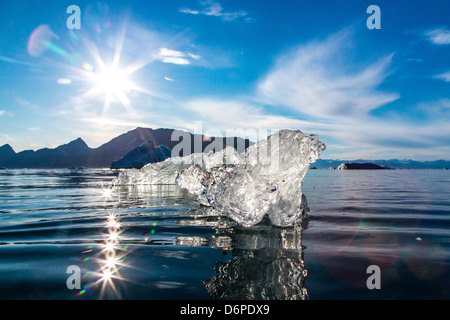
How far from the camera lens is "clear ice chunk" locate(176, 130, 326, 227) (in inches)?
197

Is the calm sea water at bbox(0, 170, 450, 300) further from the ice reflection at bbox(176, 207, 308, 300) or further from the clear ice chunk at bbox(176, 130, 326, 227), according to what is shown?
the clear ice chunk at bbox(176, 130, 326, 227)

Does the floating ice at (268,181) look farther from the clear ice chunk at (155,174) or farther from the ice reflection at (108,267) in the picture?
the clear ice chunk at (155,174)

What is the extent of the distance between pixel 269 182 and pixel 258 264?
2.26 metres

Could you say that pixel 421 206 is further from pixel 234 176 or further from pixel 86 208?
pixel 86 208

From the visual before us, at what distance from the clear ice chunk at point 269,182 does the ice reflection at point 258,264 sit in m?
0.36

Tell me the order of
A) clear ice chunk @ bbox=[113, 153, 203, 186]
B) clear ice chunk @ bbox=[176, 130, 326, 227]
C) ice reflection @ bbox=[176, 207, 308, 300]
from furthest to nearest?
clear ice chunk @ bbox=[113, 153, 203, 186]
clear ice chunk @ bbox=[176, 130, 326, 227]
ice reflection @ bbox=[176, 207, 308, 300]

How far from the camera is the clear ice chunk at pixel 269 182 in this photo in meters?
5.00

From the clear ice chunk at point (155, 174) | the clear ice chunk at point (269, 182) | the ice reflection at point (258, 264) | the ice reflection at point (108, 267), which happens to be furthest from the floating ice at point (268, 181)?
the clear ice chunk at point (155, 174)

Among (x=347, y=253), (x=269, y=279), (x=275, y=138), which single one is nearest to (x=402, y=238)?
(x=347, y=253)

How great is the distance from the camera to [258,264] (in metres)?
3.11

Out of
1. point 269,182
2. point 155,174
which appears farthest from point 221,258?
point 155,174

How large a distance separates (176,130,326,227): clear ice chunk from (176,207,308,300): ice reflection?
0.36m

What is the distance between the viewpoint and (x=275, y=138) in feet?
21.6

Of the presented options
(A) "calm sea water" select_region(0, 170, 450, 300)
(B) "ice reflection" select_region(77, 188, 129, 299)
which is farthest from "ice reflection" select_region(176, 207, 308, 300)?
Result: (B) "ice reflection" select_region(77, 188, 129, 299)
